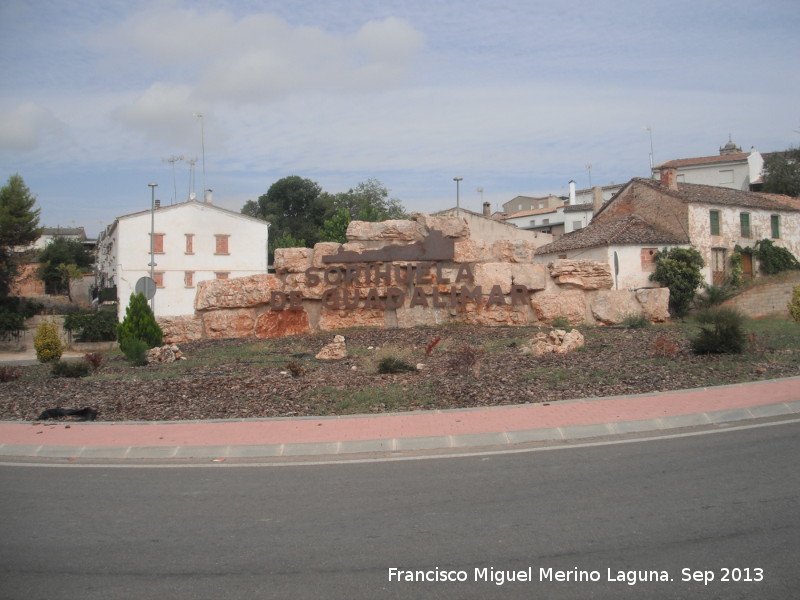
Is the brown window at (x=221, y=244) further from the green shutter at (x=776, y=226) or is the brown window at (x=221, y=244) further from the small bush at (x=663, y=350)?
the small bush at (x=663, y=350)

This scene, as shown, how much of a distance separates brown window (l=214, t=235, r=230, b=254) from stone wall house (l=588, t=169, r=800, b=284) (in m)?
24.8

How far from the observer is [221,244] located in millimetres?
49625

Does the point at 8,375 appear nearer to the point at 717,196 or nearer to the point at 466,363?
the point at 466,363

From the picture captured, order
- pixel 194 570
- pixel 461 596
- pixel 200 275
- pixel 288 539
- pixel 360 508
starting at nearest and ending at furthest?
pixel 461 596, pixel 194 570, pixel 288 539, pixel 360 508, pixel 200 275

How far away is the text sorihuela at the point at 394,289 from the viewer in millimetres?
20359

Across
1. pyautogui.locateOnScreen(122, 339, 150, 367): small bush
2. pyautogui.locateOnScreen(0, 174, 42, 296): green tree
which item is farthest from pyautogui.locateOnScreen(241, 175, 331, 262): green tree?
pyautogui.locateOnScreen(122, 339, 150, 367): small bush

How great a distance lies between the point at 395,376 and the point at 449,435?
13.3 ft

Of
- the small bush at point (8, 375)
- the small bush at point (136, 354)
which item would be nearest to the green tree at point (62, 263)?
the small bush at point (136, 354)

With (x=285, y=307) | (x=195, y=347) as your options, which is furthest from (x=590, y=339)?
(x=195, y=347)

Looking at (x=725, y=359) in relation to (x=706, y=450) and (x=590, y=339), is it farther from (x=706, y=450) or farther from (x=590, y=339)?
(x=706, y=450)

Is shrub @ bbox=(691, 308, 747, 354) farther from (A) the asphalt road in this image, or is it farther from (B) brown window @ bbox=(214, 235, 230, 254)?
(B) brown window @ bbox=(214, 235, 230, 254)

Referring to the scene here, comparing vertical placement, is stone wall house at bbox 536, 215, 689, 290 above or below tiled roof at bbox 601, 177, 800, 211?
below

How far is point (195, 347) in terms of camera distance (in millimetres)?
18750

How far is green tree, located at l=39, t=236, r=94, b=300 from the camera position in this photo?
6141 centimetres
